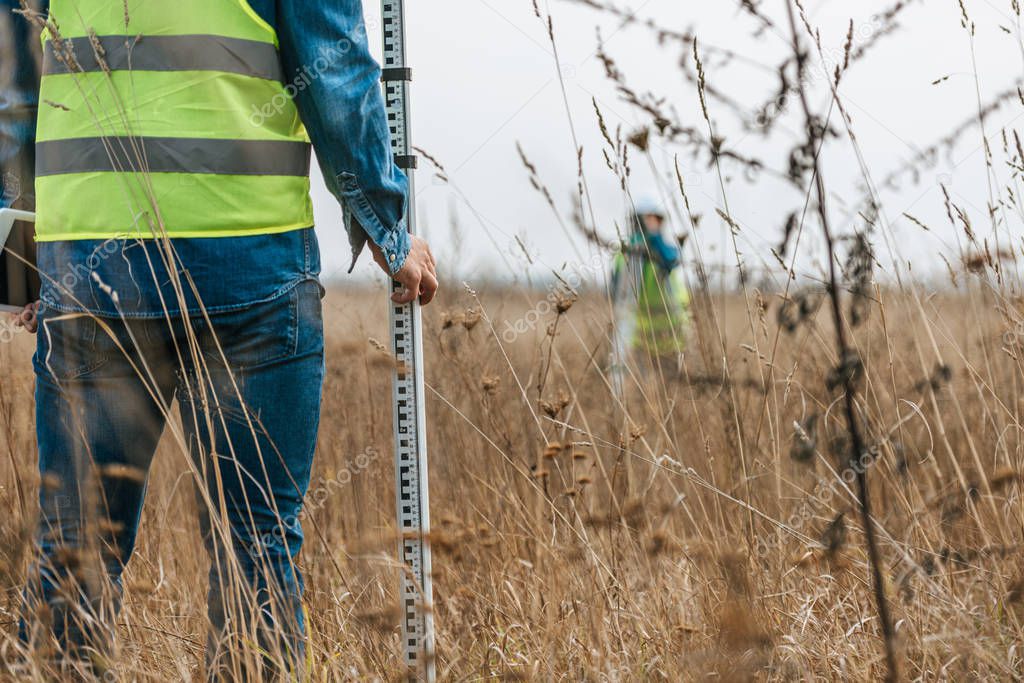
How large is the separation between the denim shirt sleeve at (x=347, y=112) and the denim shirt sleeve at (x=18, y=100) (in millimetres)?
483

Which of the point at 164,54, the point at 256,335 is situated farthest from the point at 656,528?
the point at 164,54

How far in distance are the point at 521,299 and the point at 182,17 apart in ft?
5.00

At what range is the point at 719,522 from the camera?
7.19 feet

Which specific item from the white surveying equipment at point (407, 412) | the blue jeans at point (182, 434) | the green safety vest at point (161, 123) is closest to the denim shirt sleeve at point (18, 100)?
the green safety vest at point (161, 123)

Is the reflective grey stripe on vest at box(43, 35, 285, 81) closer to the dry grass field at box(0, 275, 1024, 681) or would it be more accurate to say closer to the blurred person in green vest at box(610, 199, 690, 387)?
the dry grass field at box(0, 275, 1024, 681)

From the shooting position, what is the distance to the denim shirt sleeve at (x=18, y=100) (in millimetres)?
1593

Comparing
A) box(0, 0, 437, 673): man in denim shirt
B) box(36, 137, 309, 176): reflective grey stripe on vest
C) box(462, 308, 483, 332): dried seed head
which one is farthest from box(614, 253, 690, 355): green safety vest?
box(36, 137, 309, 176): reflective grey stripe on vest

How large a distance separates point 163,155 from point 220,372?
1.11 feet

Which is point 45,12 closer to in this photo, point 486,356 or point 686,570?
point 486,356

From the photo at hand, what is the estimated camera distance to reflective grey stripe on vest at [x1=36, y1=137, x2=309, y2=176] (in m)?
1.40

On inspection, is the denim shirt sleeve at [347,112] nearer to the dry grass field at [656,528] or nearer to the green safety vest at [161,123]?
the green safety vest at [161,123]

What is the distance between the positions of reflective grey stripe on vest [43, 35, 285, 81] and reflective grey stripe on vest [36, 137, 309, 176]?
11 centimetres

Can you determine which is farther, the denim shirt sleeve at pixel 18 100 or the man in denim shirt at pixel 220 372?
the denim shirt sleeve at pixel 18 100

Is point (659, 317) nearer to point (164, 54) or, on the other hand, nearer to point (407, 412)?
point (407, 412)
